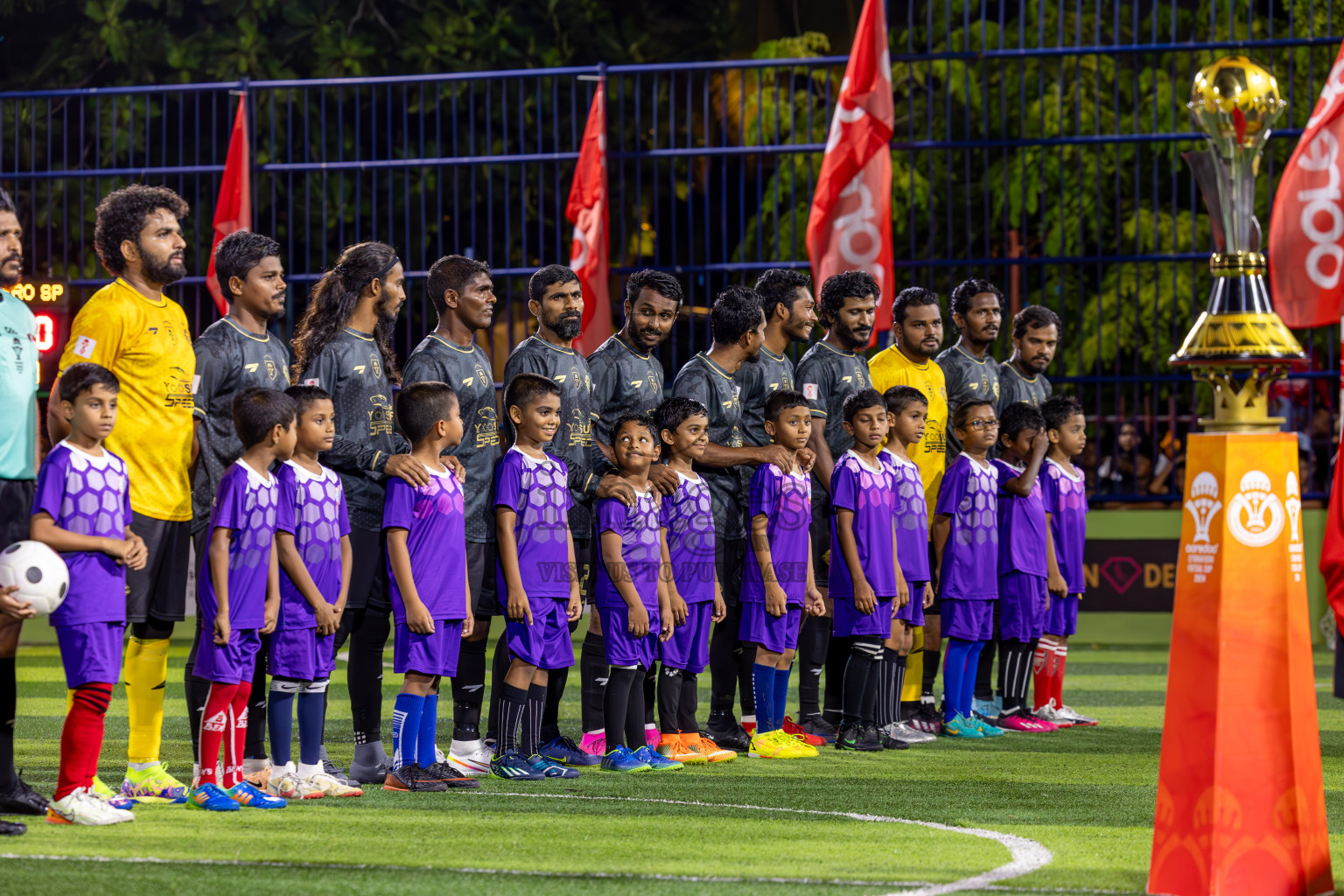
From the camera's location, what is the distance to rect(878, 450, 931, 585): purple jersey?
8016 millimetres

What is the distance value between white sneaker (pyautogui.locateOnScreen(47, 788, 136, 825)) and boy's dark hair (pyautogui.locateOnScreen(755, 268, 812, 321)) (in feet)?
12.6

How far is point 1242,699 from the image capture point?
443 cm

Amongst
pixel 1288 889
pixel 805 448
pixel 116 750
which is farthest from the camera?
pixel 805 448

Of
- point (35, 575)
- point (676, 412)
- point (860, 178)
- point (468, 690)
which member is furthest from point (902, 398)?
point (35, 575)

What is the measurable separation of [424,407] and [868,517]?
2.27 meters

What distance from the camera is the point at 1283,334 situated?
4.60m

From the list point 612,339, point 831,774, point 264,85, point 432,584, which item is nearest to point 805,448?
point 612,339

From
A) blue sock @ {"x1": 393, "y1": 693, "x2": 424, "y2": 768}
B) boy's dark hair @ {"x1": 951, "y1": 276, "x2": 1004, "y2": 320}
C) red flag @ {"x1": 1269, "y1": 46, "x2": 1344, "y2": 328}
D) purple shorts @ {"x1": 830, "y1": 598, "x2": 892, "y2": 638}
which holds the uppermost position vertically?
red flag @ {"x1": 1269, "y1": 46, "x2": 1344, "y2": 328}

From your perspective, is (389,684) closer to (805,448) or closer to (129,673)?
(805,448)

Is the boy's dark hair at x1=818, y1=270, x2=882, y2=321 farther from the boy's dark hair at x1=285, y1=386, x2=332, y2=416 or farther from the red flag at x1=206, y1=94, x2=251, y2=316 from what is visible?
the red flag at x1=206, y1=94, x2=251, y2=316

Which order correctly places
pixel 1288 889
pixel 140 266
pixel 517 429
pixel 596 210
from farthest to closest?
pixel 596 210 → pixel 517 429 → pixel 140 266 → pixel 1288 889

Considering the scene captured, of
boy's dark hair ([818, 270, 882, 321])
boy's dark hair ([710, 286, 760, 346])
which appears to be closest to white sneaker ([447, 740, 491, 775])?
boy's dark hair ([710, 286, 760, 346])

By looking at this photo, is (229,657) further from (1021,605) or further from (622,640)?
(1021,605)

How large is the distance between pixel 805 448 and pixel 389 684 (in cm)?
358
